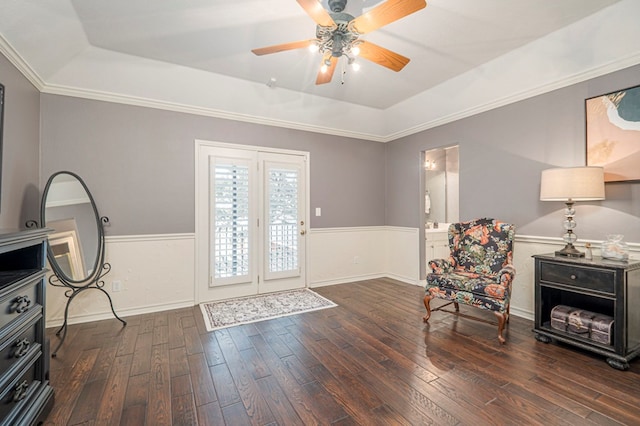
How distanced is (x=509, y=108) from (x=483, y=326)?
98.2 inches

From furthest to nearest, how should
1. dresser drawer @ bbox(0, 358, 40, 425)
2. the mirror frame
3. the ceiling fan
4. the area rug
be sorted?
1. the area rug
2. the mirror frame
3. the ceiling fan
4. dresser drawer @ bbox(0, 358, 40, 425)

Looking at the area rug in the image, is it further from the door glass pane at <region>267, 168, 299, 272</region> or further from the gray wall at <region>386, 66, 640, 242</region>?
the gray wall at <region>386, 66, 640, 242</region>

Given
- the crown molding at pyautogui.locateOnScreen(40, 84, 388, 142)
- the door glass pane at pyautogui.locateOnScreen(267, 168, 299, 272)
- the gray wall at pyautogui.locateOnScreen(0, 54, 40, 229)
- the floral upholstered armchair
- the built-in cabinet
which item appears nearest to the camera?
the gray wall at pyautogui.locateOnScreen(0, 54, 40, 229)

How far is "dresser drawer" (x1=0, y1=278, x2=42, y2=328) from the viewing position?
4.49 feet

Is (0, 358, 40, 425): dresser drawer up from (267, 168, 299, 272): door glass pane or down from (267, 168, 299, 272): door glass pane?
down

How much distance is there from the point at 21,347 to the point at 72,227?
6.36ft

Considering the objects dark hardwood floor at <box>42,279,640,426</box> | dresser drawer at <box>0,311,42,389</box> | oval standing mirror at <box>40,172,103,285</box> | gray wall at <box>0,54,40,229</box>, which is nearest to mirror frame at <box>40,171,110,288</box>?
oval standing mirror at <box>40,172,103,285</box>

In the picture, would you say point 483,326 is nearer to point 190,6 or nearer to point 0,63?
point 190,6

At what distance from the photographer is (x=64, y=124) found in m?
3.09

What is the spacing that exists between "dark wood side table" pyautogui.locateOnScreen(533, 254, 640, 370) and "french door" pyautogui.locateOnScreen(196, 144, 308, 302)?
295 centimetres

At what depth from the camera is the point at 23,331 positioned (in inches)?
59.9

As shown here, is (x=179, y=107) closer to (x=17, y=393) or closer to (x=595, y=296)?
(x=17, y=393)

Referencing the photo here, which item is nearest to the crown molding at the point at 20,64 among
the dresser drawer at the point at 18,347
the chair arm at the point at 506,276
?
the dresser drawer at the point at 18,347

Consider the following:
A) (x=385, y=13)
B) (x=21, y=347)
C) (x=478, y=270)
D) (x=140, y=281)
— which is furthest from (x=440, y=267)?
(x=140, y=281)
